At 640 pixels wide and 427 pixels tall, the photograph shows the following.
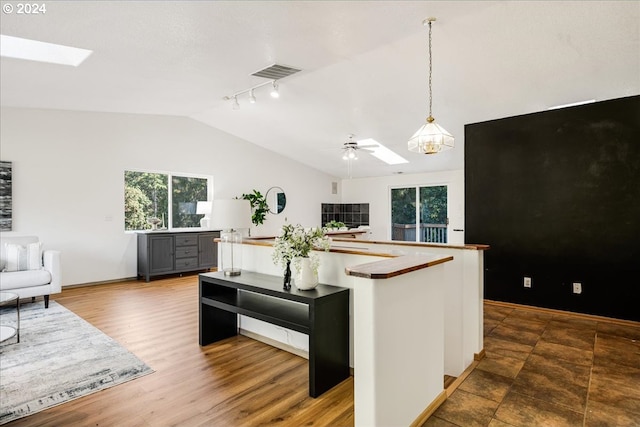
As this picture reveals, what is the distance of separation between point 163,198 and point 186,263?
4.44 ft

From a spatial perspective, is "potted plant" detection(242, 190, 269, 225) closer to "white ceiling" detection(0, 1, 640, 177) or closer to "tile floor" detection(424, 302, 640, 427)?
"white ceiling" detection(0, 1, 640, 177)

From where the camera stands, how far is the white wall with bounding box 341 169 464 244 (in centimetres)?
805

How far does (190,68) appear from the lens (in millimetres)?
3947

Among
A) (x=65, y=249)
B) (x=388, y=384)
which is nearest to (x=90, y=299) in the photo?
(x=65, y=249)

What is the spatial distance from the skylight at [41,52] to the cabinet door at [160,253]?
125 inches

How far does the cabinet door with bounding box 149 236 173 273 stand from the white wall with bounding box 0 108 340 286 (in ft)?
1.63

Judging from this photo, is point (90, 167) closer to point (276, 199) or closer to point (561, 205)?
point (276, 199)

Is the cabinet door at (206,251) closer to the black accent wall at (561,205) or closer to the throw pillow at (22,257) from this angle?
the throw pillow at (22,257)

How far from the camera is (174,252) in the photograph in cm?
638

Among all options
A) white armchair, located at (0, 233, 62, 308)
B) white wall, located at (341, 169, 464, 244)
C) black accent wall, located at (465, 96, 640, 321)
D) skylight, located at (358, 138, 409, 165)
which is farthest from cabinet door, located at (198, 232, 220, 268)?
black accent wall, located at (465, 96, 640, 321)

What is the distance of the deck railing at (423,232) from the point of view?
8422 millimetres

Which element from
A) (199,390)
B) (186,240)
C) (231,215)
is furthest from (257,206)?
(199,390)

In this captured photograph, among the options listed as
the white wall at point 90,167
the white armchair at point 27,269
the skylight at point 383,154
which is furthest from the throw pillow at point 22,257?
the skylight at point 383,154

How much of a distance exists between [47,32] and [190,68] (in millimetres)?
1334
